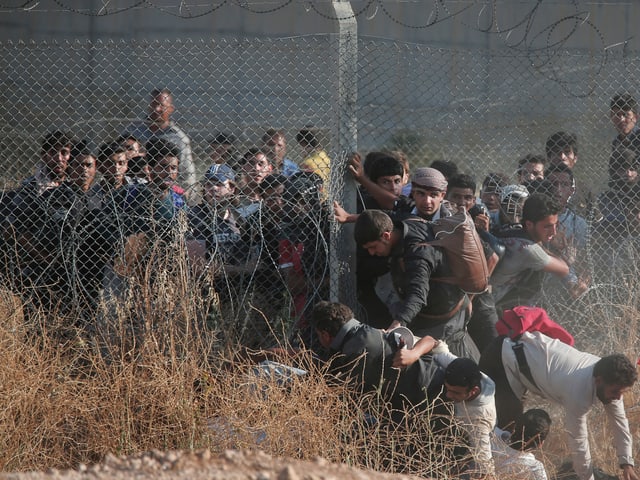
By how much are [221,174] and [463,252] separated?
1.60m

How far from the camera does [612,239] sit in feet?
20.9

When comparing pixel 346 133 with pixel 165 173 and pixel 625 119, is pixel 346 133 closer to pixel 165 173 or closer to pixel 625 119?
pixel 165 173

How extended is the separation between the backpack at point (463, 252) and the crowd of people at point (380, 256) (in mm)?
21

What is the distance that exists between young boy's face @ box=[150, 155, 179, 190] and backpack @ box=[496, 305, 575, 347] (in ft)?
7.40

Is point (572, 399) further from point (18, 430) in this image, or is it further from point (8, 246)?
point (8, 246)

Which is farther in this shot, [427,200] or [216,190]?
[216,190]

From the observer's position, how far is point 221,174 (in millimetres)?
5953

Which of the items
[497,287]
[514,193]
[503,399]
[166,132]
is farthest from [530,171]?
[166,132]

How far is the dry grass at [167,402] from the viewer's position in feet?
16.0

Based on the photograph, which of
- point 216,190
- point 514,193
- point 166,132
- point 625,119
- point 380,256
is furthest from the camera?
point 166,132

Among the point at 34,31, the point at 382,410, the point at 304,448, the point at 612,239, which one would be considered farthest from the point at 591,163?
the point at 34,31

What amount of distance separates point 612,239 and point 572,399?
1508 millimetres

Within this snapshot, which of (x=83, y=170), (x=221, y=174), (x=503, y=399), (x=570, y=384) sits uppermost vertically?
(x=221, y=174)

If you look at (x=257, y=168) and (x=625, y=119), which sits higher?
(x=625, y=119)
